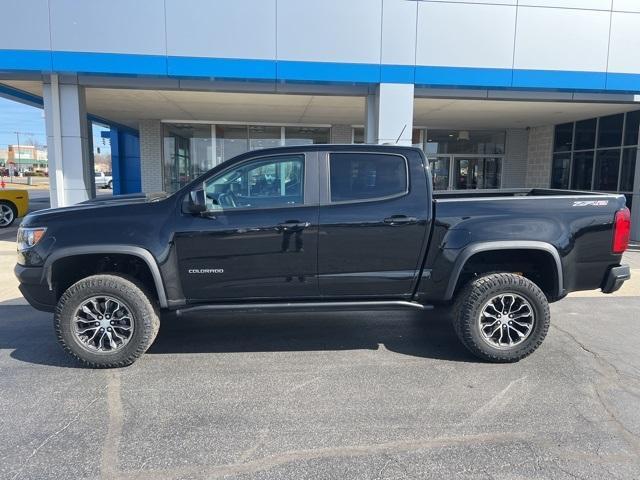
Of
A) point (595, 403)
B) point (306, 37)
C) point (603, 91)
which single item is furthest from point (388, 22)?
point (595, 403)

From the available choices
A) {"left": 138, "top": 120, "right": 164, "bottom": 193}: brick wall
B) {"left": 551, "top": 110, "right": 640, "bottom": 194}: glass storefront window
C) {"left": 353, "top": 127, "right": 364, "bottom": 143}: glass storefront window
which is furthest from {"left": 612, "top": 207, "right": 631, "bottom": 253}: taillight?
{"left": 138, "top": 120, "right": 164, "bottom": 193}: brick wall

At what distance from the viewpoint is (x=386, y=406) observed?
362 cm

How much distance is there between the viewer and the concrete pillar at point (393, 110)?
30.8ft

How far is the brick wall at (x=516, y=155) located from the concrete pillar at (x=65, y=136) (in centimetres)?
1397

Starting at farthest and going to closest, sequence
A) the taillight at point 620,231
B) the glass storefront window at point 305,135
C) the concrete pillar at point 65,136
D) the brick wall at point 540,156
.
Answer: the glass storefront window at point 305,135, the brick wall at point 540,156, the concrete pillar at point 65,136, the taillight at point 620,231

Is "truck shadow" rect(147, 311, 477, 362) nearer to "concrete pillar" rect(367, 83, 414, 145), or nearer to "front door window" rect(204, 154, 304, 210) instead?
"front door window" rect(204, 154, 304, 210)

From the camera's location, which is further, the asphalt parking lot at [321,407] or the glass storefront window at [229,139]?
the glass storefront window at [229,139]

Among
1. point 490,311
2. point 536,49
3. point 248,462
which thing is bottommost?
point 248,462

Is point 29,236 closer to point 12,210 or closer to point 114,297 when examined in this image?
point 114,297

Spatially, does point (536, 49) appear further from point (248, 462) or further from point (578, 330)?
point (248, 462)

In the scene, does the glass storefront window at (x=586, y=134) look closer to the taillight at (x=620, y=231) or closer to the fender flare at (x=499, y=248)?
the taillight at (x=620, y=231)

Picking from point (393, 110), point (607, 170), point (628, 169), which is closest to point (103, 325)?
point (393, 110)

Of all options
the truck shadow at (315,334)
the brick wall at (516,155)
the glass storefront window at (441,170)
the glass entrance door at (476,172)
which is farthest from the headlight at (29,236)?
the brick wall at (516,155)

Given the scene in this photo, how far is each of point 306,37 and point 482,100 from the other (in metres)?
4.32
